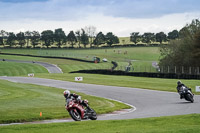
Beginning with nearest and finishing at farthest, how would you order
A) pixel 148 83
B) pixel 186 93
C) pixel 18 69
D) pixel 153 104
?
pixel 186 93, pixel 153 104, pixel 148 83, pixel 18 69

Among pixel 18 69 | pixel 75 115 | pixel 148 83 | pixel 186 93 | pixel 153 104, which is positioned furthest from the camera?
pixel 18 69

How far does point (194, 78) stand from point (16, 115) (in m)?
32.8

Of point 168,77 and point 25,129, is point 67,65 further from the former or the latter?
point 25,129

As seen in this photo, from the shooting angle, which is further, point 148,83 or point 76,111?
point 148,83

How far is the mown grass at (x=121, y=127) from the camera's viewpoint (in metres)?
12.4

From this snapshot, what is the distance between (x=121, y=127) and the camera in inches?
527

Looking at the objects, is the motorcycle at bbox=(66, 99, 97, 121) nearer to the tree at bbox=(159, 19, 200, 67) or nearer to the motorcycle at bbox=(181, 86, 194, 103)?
the motorcycle at bbox=(181, 86, 194, 103)

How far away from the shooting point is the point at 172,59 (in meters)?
77.8

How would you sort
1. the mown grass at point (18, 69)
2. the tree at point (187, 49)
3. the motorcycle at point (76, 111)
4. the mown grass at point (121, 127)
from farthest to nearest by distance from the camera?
the mown grass at point (18, 69)
the tree at point (187, 49)
the motorcycle at point (76, 111)
the mown grass at point (121, 127)

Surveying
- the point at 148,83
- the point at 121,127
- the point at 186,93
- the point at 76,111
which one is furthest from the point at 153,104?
the point at 148,83

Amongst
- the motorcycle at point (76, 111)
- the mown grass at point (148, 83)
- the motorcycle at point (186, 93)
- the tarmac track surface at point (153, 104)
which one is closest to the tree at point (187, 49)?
the mown grass at point (148, 83)

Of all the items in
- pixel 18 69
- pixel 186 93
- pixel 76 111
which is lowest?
pixel 18 69

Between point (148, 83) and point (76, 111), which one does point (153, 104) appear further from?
point (148, 83)

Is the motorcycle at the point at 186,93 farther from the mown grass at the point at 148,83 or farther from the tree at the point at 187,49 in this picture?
the tree at the point at 187,49
